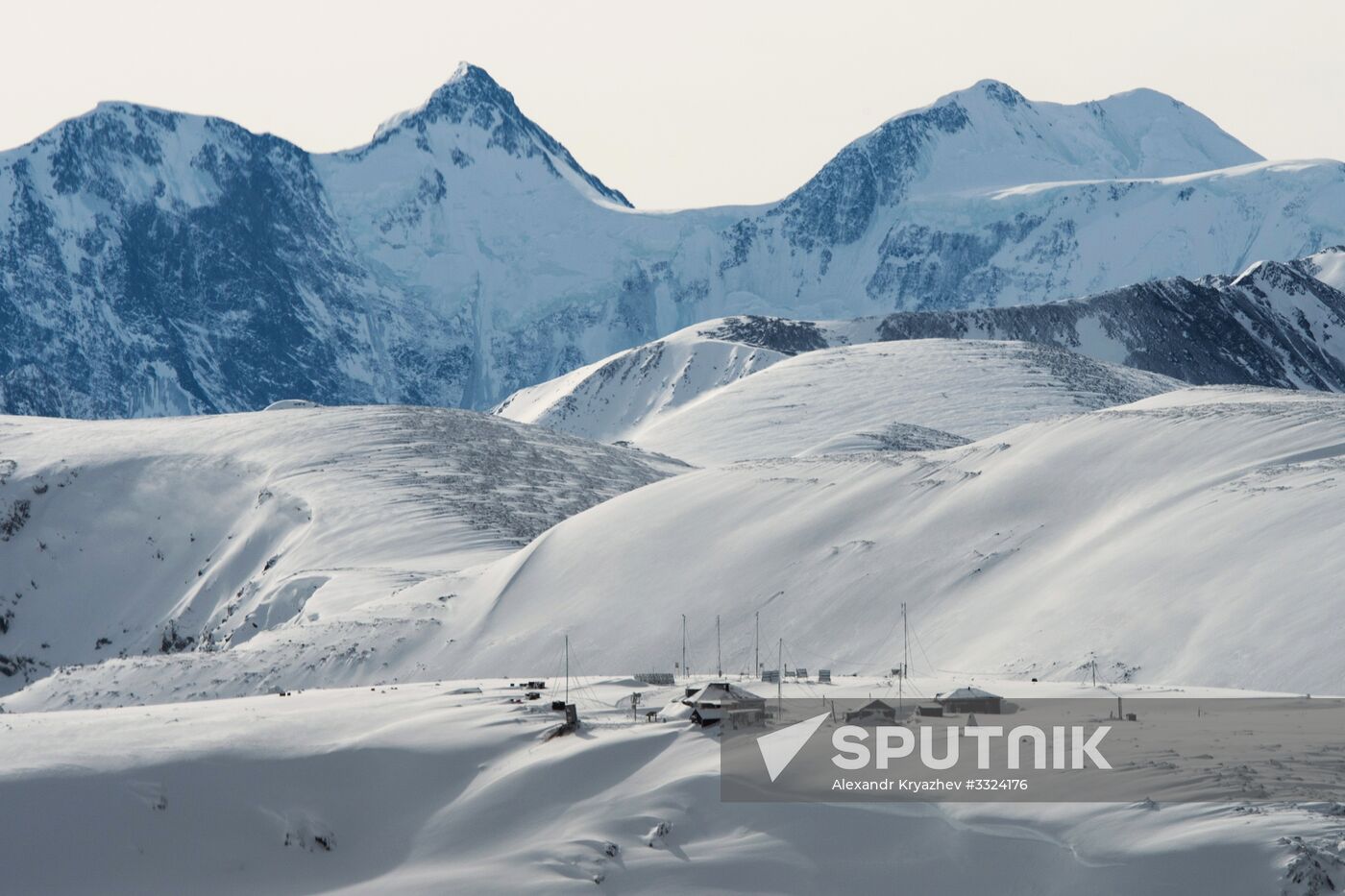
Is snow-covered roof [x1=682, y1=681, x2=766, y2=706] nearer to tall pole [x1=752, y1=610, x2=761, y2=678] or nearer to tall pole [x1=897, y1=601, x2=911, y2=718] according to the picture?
tall pole [x1=897, y1=601, x2=911, y2=718]

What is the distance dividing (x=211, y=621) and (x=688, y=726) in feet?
216

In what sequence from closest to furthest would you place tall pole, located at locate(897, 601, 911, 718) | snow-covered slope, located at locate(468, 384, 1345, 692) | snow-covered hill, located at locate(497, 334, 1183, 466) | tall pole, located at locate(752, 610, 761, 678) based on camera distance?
1. tall pole, located at locate(897, 601, 911, 718)
2. snow-covered slope, located at locate(468, 384, 1345, 692)
3. tall pole, located at locate(752, 610, 761, 678)
4. snow-covered hill, located at locate(497, 334, 1183, 466)

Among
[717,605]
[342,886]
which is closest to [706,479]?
[717,605]

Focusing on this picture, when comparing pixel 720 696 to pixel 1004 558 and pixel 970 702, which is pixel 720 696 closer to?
pixel 970 702

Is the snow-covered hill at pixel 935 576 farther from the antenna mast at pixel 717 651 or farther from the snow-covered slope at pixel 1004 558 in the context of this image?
the antenna mast at pixel 717 651

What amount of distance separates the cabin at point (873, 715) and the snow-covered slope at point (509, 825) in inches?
155

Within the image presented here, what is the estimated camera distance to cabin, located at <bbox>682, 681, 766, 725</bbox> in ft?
152

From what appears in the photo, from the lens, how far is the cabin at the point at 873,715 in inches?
1780

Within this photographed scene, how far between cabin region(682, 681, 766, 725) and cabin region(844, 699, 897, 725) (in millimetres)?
2396

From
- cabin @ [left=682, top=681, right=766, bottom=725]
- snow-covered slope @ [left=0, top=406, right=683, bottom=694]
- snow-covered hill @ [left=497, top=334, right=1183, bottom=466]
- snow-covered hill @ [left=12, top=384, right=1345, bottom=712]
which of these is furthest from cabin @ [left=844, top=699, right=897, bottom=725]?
snow-covered hill @ [left=497, top=334, right=1183, bottom=466]

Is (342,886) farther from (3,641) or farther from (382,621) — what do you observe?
(3,641)

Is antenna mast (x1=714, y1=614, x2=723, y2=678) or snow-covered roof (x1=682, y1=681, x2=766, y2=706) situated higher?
snow-covered roof (x1=682, y1=681, x2=766, y2=706)

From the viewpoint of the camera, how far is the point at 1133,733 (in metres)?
43.7

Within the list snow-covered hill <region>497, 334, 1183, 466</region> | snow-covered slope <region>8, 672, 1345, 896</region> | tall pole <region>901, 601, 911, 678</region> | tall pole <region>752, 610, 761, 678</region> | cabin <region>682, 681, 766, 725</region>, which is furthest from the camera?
snow-covered hill <region>497, 334, 1183, 466</region>
